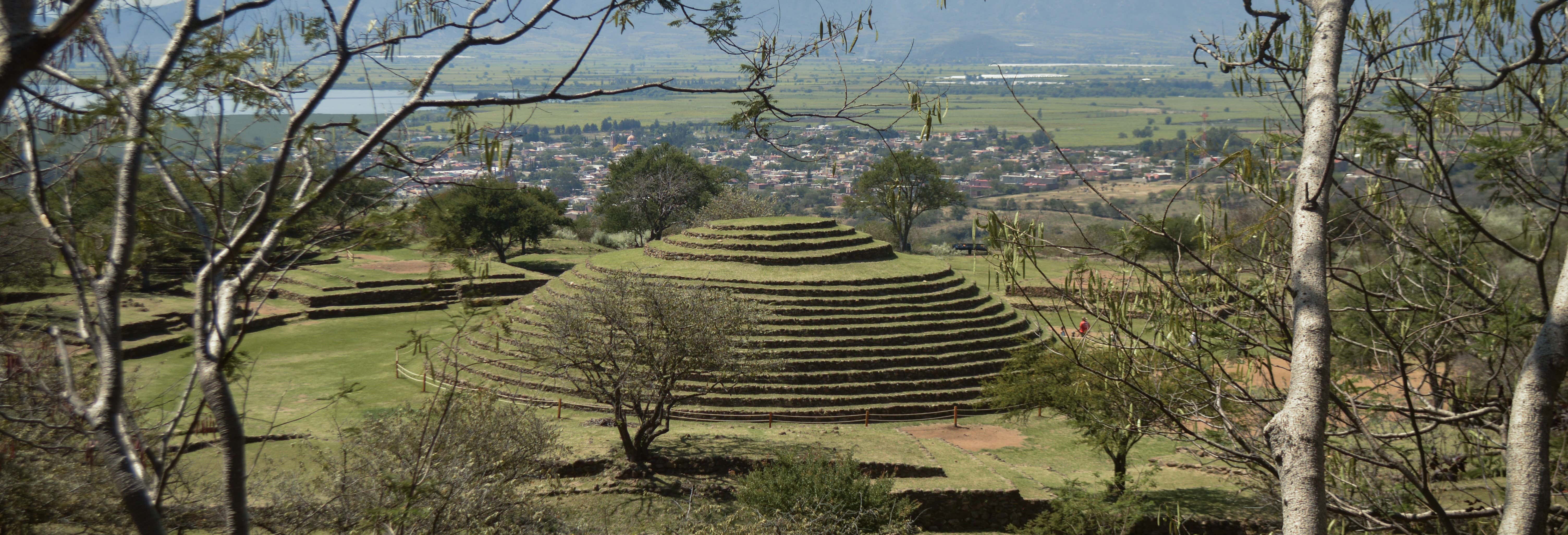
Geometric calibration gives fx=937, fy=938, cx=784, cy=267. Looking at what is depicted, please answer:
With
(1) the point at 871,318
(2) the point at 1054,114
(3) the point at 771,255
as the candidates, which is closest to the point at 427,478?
(1) the point at 871,318

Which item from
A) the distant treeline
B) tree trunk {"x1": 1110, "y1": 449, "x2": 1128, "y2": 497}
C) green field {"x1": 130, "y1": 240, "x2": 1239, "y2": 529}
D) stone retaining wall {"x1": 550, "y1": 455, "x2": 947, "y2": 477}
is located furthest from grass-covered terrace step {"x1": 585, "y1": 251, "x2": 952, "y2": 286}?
the distant treeline

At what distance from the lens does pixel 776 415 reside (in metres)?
21.3

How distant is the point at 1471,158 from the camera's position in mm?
5488

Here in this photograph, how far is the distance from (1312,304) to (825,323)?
65.9 ft

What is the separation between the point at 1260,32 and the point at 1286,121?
0.62 meters

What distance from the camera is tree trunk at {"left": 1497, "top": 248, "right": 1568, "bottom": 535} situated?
367 centimetres

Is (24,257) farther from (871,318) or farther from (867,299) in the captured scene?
(867,299)

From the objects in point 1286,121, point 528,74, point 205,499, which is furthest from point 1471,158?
point 528,74

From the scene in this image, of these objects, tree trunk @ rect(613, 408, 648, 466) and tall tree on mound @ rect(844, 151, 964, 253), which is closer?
tree trunk @ rect(613, 408, 648, 466)

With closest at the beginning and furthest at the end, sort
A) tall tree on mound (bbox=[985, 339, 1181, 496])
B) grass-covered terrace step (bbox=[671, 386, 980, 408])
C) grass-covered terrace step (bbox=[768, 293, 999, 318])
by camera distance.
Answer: tall tree on mound (bbox=[985, 339, 1181, 496]) → grass-covered terrace step (bbox=[671, 386, 980, 408]) → grass-covered terrace step (bbox=[768, 293, 999, 318])

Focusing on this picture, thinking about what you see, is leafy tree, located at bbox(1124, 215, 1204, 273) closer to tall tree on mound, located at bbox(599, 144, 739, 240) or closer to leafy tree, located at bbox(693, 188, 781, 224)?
leafy tree, located at bbox(693, 188, 781, 224)

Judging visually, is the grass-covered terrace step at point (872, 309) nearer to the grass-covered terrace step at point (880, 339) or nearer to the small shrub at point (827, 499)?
the grass-covered terrace step at point (880, 339)

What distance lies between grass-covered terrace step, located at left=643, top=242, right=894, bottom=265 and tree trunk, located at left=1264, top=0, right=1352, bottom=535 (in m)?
22.4

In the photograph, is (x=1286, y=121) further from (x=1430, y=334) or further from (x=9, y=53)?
(x=9, y=53)
